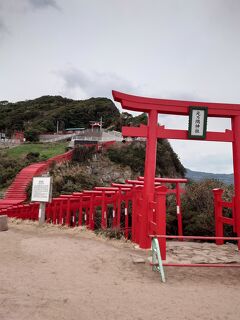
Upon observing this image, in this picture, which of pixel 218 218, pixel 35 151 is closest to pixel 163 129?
pixel 218 218

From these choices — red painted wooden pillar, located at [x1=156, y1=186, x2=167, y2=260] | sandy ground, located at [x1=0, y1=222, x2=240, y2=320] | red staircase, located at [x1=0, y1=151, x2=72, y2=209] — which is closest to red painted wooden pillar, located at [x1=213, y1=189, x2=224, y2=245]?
sandy ground, located at [x1=0, y1=222, x2=240, y2=320]

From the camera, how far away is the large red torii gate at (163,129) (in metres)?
9.41

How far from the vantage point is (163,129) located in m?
9.66

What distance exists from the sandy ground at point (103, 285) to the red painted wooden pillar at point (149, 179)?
433 millimetres

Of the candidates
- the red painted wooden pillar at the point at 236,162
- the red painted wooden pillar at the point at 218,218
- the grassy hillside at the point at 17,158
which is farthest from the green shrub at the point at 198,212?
the grassy hillside at the point at 17,158

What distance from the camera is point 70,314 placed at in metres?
4.73

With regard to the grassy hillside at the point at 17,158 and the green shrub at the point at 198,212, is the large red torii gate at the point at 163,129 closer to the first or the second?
the green shrub at the point at 198,212

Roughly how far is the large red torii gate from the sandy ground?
5.55 feet

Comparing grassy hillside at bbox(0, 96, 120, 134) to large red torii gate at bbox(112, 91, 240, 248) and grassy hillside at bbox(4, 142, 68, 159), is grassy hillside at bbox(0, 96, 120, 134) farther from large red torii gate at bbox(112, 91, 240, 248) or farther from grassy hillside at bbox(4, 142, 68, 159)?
large red torii gate at bbox(112, 91, 240, 248)

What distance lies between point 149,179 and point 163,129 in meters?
1.39

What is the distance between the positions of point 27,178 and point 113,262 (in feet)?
78.9

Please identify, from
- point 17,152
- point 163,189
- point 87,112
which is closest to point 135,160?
point 17,152

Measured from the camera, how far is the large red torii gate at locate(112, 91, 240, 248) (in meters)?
9.41

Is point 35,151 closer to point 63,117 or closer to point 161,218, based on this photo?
point 161,218
